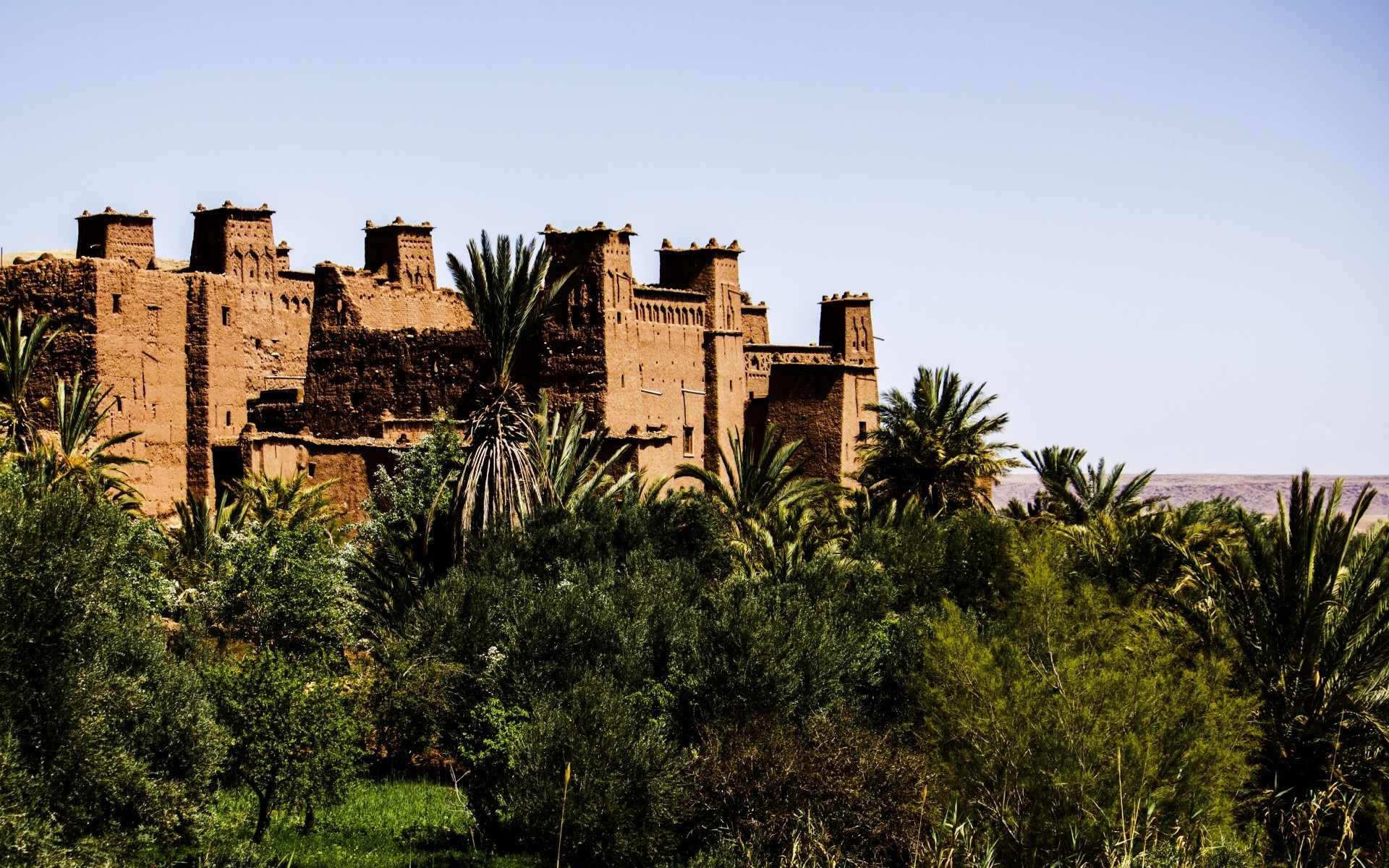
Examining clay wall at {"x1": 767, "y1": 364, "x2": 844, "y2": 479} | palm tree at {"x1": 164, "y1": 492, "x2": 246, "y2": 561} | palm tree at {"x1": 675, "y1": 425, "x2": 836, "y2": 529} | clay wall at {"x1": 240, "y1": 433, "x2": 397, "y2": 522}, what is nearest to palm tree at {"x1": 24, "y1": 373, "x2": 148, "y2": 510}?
palm tree at {"x1": 164, "y1": 492, "x2": 246, "y2": 561}

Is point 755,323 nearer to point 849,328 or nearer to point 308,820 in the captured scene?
point 849,328

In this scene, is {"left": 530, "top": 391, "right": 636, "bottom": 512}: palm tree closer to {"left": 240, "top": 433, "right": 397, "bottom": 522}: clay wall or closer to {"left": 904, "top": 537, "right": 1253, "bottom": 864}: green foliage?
{"left": 240, "top": 433, "right": 397, "bottom": 522}: clay wall

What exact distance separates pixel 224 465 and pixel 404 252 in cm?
721

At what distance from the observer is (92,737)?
16.7 metres

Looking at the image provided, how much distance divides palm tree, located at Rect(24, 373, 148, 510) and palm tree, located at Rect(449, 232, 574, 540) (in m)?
5.56

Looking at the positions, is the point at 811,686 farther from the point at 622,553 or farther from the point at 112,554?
the point at 112,554

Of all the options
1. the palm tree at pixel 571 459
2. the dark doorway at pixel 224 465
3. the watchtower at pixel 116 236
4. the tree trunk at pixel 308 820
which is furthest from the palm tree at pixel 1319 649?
the watchtower at pixel 116 236

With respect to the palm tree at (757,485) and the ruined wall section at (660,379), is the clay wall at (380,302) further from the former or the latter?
the palm tree at (757,485)

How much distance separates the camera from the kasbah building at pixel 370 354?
33625 mm

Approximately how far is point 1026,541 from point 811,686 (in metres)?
6.36

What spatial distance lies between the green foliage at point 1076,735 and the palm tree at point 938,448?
43.7 ft

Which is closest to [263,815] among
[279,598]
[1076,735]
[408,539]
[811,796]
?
[279,598]

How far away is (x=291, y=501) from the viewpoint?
105 ft

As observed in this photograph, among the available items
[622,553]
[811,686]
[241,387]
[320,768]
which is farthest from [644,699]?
[241,387]
